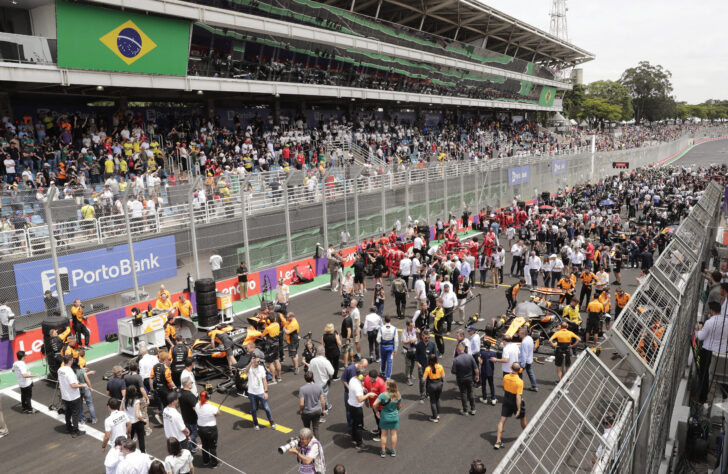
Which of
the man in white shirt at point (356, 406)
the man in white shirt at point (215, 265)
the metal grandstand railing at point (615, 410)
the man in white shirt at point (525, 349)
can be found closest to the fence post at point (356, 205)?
the man in white shirt at point (215, 265)

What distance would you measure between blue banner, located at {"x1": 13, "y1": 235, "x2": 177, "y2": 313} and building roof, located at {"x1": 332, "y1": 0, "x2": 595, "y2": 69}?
1116 inches

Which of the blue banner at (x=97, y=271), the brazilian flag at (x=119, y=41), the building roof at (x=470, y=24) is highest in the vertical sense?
the building roof at (x=470, y=24)

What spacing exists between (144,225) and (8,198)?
3.52 m

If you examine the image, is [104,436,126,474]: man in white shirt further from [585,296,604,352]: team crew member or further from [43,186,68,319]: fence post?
[585,296,604,352]: team crew member

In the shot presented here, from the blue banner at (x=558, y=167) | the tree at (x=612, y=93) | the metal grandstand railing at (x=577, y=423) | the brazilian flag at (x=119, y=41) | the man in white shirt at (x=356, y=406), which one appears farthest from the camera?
the tree at (x=612, y=93)

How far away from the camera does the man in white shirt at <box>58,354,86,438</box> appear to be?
8.85 metres

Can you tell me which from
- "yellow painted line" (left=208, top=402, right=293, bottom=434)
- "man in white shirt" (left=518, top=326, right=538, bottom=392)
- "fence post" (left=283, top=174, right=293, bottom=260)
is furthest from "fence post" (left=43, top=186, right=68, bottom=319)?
"man in white shirt" (left=518, top=326, right=538, bottom=392)

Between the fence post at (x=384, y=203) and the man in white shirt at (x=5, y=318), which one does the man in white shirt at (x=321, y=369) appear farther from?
the fence post at (x=384, y=203)

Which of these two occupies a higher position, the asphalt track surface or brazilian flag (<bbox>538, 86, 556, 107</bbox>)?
brazilian flag (<bbox>538, 86, 556, 107</bbox>)

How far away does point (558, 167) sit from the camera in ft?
143

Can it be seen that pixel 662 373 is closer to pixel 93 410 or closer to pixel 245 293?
pixel 93 410

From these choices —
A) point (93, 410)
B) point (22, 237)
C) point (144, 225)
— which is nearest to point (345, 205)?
point (144, 225)

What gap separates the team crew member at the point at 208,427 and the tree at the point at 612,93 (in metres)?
135

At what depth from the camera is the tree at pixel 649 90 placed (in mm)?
139250
